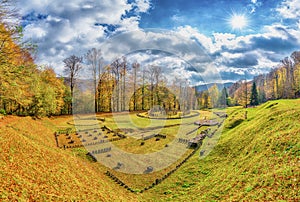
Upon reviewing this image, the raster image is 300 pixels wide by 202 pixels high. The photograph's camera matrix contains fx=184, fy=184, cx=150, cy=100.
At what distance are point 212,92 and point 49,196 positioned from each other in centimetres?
10077

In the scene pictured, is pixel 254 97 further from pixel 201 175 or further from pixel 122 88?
pixel 201 175

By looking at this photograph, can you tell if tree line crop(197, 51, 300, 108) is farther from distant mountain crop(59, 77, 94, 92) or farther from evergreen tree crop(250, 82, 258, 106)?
distant mountain crop(59, 77, 94, 92)

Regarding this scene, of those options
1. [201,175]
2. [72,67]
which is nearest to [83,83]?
[72,67]

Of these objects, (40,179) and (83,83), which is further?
(83,83)

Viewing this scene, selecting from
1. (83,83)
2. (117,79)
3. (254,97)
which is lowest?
(254,97)

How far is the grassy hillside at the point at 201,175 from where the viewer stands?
9.82 m

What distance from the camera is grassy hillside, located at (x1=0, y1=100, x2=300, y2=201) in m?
9.82

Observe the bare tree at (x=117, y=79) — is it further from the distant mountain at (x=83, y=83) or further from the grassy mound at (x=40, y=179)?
the grassy mound at (x=40, y=179)

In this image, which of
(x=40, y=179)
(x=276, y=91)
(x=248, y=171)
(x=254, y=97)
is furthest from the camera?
(x=276, y=91)

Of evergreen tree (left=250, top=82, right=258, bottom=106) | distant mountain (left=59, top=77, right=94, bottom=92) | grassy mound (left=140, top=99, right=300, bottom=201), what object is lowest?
grassy mound (left=140, top=99, right=300, bottom=201)

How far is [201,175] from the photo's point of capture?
17.2m

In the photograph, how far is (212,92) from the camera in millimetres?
101750

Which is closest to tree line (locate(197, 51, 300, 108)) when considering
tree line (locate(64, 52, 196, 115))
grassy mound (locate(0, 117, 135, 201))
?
tree line (locate(64, 52, 196, 115))

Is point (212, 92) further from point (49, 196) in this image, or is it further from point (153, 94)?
point (49, 196)
